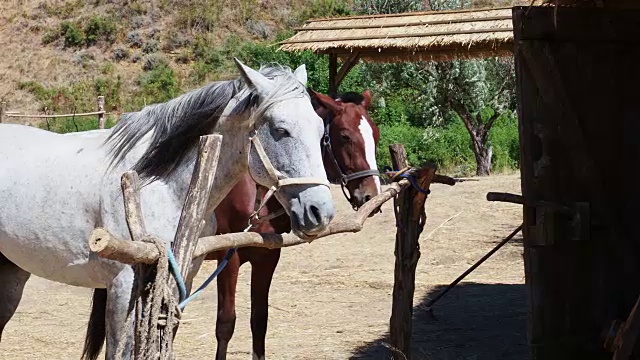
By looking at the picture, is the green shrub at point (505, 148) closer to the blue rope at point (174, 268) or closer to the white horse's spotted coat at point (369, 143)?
the white horse's spotted coat at point (369, 143)

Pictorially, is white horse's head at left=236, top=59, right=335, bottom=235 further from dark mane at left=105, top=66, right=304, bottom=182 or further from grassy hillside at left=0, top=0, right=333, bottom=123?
grassy hillside at left=0, top=0, right=333, bottom=123

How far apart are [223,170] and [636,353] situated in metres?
1.89

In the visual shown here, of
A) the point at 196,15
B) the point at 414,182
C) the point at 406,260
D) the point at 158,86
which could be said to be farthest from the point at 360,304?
the point at 196,15

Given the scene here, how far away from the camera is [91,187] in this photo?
3703 mm

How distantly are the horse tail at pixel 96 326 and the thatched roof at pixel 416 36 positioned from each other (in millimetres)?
7852

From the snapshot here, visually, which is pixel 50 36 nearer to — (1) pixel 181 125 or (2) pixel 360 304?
(2) pixel 360 304

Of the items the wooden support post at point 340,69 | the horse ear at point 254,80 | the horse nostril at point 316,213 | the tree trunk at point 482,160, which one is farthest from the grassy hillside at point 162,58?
the horse nostril at point 316,213

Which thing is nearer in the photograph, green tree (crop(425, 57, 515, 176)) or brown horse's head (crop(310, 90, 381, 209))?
brown horse's head (crop(310, 90, 381, 209))

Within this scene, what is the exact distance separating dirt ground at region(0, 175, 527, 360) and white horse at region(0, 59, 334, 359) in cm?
138

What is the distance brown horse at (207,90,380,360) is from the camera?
195 inches

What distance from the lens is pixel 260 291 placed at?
199 inches

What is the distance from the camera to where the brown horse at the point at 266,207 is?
4957 millimetres

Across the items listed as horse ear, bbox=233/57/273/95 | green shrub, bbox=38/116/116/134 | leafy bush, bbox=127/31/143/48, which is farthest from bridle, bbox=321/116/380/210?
leafy bush, bbox=127/31/143/48

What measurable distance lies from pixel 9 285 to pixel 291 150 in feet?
6.43
